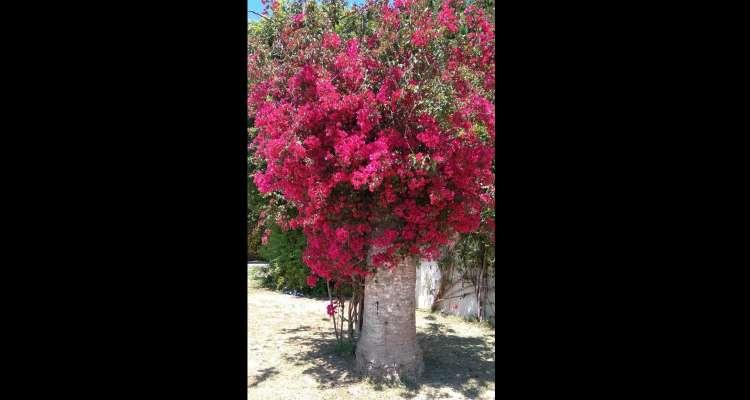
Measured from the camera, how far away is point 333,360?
520cm

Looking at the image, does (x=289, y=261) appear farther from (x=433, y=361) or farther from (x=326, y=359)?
(x=433, y=361)

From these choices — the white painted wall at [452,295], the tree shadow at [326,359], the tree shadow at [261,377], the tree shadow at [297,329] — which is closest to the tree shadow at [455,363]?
the tree shadow at [326,359]

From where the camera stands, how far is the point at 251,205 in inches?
344

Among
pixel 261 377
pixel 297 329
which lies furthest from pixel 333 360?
pixel 297 329

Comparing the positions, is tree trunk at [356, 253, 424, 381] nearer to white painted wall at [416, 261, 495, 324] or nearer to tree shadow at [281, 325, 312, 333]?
tree shadow at [281, 325, 312, 333]

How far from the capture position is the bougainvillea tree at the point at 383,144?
12.8 ft

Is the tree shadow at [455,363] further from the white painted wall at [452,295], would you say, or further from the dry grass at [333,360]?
the white painted wall at [452,295]

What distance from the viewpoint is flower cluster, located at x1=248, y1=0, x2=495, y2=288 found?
3.89 metres

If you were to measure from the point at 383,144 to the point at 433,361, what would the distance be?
2552mm
